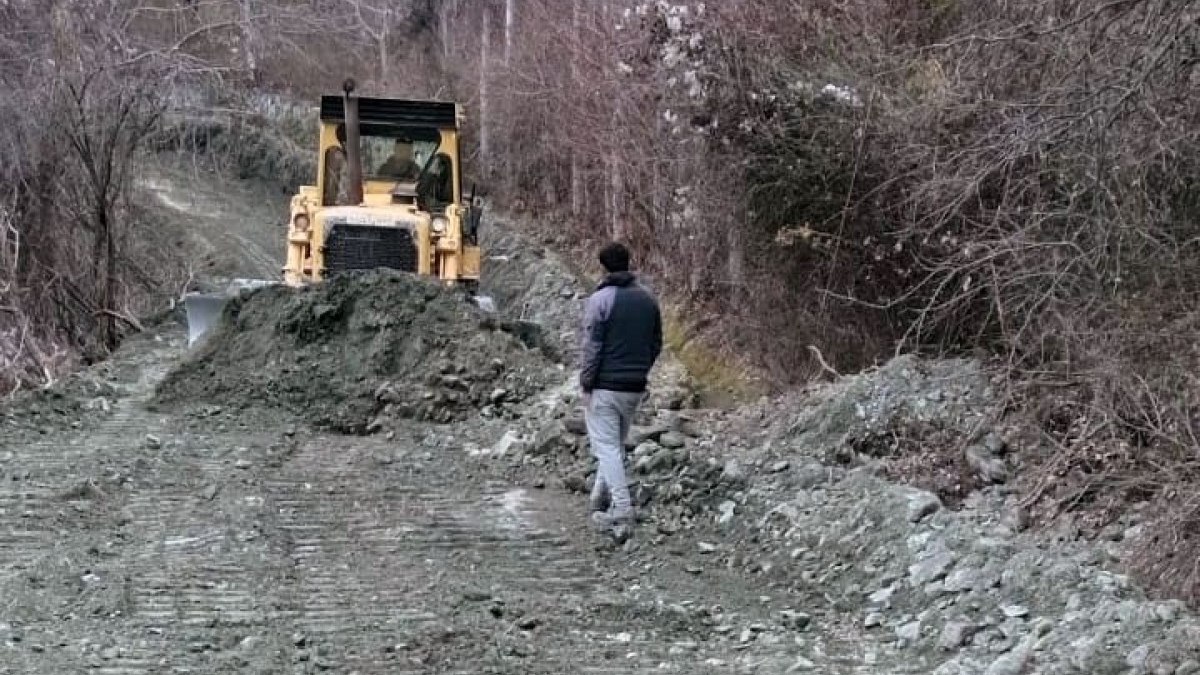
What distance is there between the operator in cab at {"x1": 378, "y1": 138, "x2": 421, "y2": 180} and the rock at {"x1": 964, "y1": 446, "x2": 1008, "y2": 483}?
354 inches

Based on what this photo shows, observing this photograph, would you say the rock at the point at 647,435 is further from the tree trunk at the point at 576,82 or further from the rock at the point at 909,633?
the tree trunk at the point at 576,82

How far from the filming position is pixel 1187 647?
16.5 ft

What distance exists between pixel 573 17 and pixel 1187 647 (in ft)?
48.0

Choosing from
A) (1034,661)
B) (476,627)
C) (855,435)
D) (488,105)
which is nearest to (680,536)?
(855,435)

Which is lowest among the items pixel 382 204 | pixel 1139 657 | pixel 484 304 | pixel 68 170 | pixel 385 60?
pixel 1139 657

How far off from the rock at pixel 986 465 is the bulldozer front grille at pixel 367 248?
25.2ft

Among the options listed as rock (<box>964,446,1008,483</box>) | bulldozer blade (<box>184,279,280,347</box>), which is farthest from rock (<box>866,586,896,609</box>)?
bulldozer blade (<box>184,279,280,347</box>)

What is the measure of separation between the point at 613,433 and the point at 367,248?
21.7 ft

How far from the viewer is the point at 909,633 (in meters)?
6.26

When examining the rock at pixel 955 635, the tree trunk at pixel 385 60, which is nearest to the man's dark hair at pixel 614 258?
the rock at pixel 955 635

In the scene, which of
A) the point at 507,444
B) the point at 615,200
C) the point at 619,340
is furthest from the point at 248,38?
the point at 619,340

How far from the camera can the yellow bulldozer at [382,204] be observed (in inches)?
554

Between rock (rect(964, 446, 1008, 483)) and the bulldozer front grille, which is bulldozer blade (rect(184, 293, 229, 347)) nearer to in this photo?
the bulldozer front grille

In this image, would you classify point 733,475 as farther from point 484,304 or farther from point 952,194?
point 484,304
